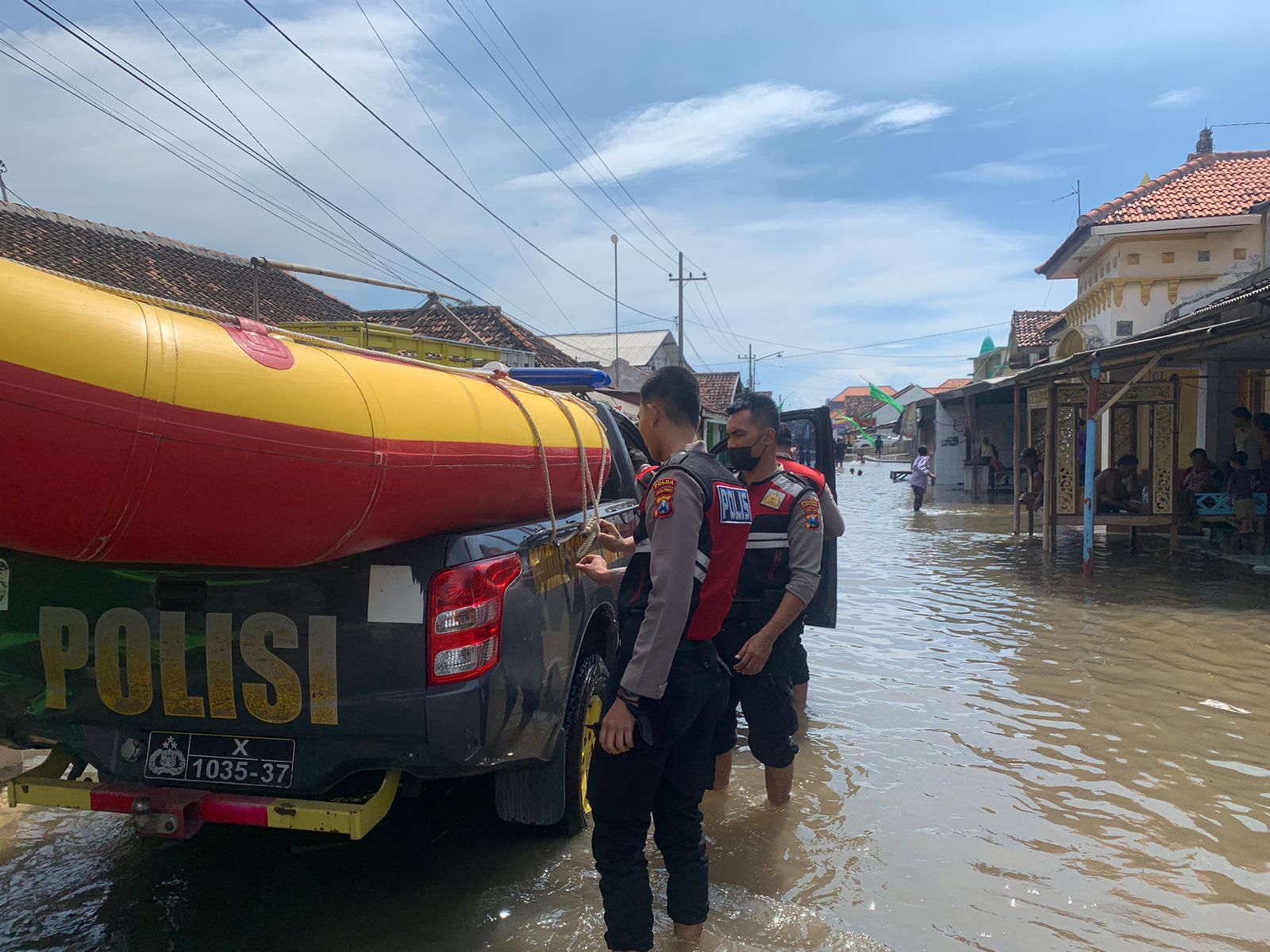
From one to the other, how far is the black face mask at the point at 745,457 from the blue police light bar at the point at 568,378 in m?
1.17

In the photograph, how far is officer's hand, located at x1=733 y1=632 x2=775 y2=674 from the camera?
343cm

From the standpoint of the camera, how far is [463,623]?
2668mm

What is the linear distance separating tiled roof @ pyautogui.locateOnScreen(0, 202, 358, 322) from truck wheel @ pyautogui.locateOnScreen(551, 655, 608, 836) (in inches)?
472

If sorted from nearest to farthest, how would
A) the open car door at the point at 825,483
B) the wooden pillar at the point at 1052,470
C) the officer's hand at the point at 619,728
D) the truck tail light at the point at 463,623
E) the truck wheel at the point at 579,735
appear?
the officer's hand at the point at 619,728
the truck tail light at the point at 463,623
the truck wheel at the point at 579,735
the open car door at the point at 825,483
the wooden pillar at the point at 1052,470

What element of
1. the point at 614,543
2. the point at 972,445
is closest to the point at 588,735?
the point at 614,543

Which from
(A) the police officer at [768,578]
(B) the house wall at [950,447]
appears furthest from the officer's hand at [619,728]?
(B) the house wall at [950,447]

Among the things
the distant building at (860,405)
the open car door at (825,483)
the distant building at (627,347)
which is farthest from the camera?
the distant building at (860,405)

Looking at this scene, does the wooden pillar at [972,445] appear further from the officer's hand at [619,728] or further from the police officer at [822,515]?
the officer's hand at [619,728]

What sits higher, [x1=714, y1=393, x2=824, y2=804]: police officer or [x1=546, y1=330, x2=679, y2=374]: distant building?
[x1=546, y1=330, x2=679, y2=374]: distant building

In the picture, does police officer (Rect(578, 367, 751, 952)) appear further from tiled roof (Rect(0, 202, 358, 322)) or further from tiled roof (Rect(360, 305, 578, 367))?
tiled roof (Rect(360, 305, 578, 367))

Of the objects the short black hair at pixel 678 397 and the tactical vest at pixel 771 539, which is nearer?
the short black hair at pixel 678 397

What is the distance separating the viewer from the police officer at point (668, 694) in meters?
2.53

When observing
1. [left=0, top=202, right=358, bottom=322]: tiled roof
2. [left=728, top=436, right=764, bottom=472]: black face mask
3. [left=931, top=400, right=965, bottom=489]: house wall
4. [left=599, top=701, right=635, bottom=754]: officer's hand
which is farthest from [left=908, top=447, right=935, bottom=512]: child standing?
[left=599, top=701, right=635, bottom=754]: officer's hand

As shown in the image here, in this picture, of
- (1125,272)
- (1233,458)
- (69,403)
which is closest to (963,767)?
(69,403)
